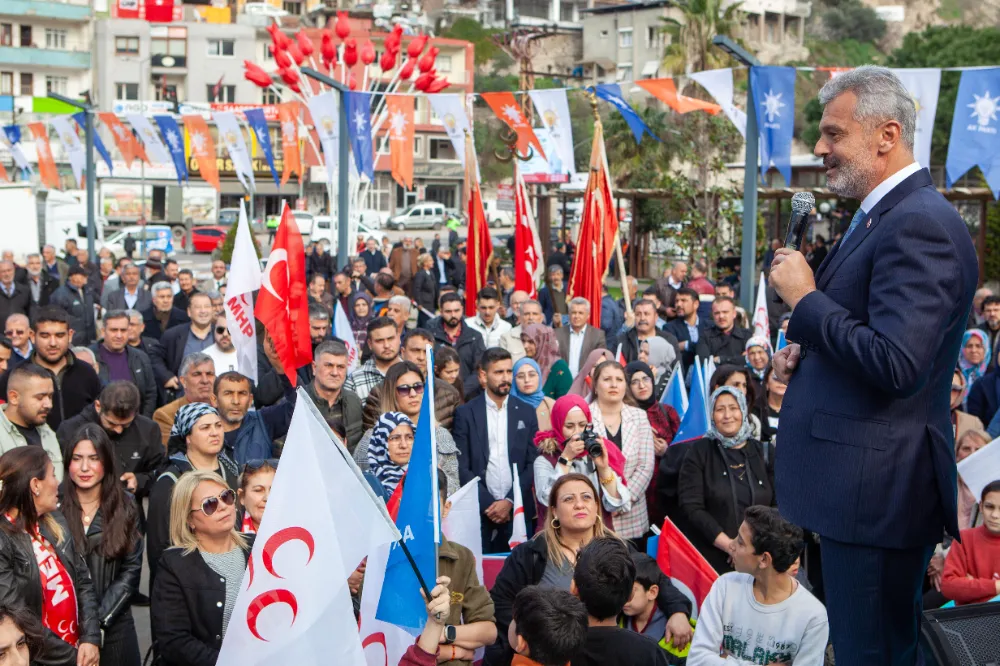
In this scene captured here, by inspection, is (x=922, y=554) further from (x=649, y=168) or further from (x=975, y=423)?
(x=649, y=168)

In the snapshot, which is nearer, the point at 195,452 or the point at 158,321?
the point at 195,452

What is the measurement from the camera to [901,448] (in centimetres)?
283

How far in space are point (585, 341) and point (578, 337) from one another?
0.11 m

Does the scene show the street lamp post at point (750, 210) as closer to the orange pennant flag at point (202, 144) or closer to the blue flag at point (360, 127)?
the blue flag at point (360, 127)

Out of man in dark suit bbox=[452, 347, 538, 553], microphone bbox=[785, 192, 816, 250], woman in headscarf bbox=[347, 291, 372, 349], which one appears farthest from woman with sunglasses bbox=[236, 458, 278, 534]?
woman in headscarf bbox=[347, 291, 372, 349]

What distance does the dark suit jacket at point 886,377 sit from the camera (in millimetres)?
2719

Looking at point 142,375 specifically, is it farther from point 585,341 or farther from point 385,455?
point 385,455

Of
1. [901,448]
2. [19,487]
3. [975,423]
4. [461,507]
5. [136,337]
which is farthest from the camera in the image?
[136,337]

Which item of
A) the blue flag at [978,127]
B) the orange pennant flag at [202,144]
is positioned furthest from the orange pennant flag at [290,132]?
the blue flag at [978,127]

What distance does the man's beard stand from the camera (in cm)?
288

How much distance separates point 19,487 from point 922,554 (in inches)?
147

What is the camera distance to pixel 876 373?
8.86ft

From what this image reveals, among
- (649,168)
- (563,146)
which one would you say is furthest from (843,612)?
(649,168)

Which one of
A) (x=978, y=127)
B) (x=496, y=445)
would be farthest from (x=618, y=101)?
(x=496, y=445)
